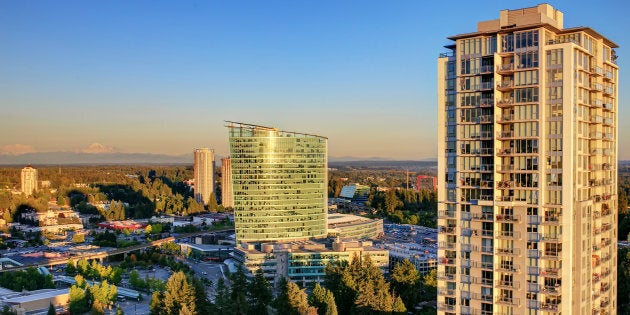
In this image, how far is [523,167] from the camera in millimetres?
20547

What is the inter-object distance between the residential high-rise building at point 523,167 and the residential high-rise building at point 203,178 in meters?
115

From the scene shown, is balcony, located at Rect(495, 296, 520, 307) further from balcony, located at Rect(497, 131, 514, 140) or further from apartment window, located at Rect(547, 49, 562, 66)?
apartment window, located at Rect(547, 49, 562, 66)

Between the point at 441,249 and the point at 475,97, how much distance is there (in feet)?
18.5

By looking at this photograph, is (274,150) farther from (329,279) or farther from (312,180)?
(329,279)

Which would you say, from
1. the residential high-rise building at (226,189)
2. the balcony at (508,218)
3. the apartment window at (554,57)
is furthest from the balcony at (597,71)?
the residential high-rise building at (226,189)

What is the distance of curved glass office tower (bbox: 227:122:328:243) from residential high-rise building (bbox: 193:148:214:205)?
236 ft

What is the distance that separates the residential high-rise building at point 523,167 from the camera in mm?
20078

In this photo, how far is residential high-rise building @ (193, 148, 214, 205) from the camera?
13412cm

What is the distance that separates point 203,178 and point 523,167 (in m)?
119

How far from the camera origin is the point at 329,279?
41.0m

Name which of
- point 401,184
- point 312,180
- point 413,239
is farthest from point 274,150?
point 401,184

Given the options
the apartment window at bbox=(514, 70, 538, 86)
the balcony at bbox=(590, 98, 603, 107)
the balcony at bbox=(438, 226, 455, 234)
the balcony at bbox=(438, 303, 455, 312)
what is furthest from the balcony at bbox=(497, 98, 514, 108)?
the balcony at bbox=(438, 303, 455, 312)

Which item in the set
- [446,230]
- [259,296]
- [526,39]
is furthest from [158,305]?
[526,39]

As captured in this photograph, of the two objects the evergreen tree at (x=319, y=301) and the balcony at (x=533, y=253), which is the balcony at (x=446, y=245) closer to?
the balcony at (x=533, y=253)
